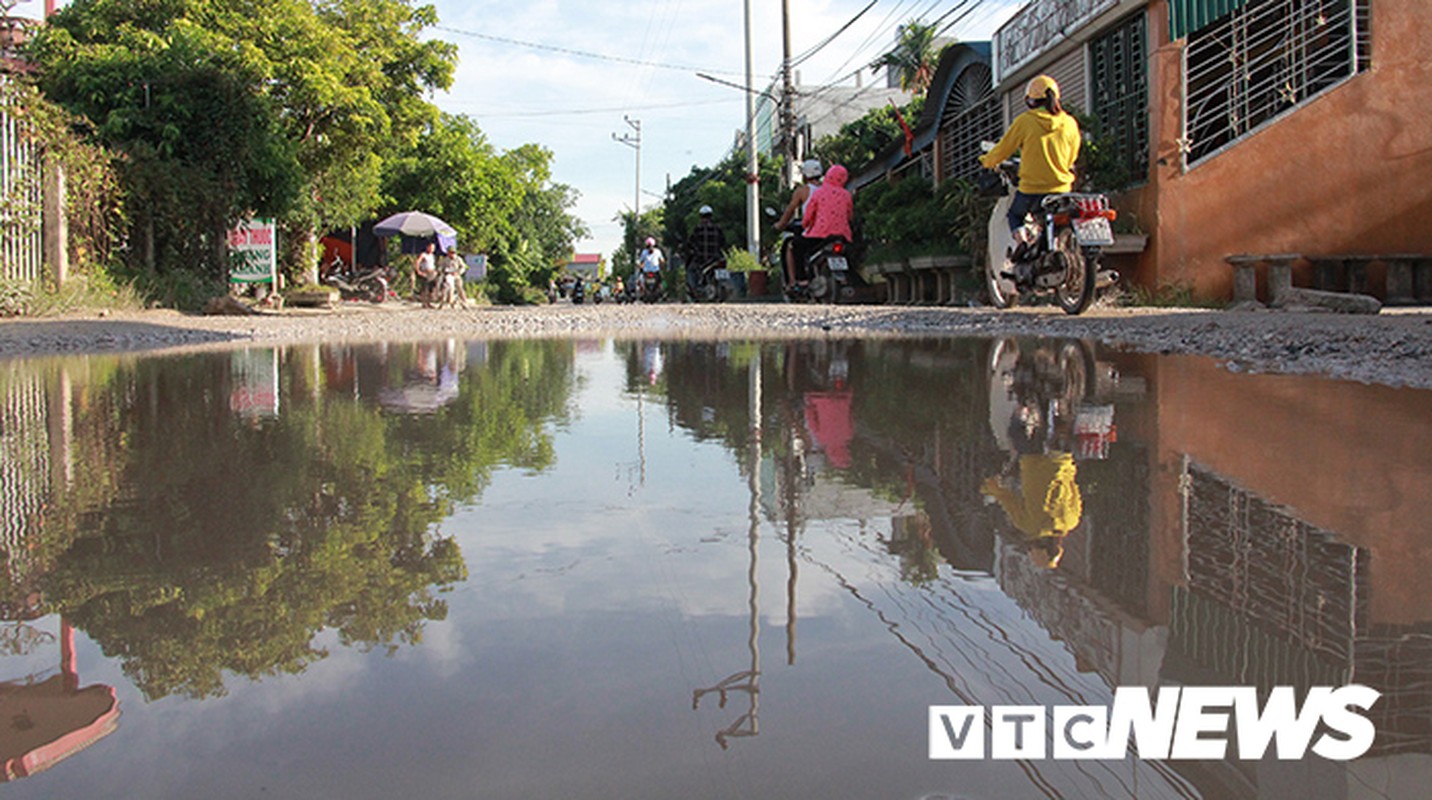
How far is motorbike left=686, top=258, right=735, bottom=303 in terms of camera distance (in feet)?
88.6

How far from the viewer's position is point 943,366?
296 inches

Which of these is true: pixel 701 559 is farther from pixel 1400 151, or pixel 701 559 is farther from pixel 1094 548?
pixel 1400 151

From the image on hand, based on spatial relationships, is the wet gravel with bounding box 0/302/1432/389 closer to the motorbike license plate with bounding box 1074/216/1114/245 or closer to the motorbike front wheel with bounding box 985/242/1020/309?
the motorbike front wheel with bounding box 985/242/1020/309

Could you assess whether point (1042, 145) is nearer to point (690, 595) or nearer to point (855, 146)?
point (690, 595)

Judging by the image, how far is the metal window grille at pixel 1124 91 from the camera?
1564cm

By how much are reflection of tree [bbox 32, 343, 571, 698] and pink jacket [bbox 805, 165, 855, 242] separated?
11.2 metres

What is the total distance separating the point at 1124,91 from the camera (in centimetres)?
1630

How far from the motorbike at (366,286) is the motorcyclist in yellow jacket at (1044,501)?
3004 centimetres

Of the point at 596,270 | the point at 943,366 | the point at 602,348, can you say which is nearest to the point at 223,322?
the point at 602,348

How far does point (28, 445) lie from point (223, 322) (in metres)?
9.94

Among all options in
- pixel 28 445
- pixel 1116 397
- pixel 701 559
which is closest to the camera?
pixel 701 559

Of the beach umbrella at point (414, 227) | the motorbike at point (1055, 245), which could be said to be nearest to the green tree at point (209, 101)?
the beach umbrella at point (414, 227)

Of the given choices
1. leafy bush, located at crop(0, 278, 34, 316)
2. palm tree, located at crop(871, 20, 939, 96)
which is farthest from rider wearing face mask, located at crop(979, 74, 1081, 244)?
palm tree, located at crop(871, 20, 939, 96)

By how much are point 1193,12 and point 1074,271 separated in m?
5.09
